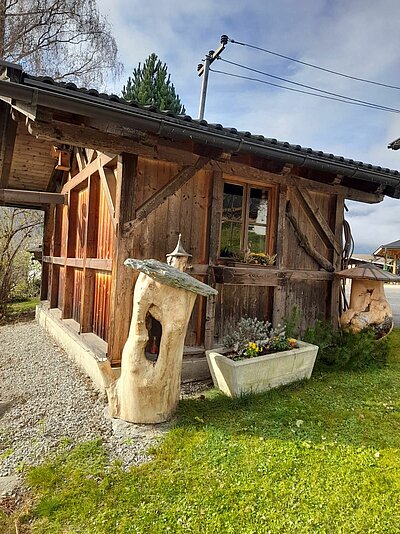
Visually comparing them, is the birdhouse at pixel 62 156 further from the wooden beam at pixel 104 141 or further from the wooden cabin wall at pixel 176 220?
the wooden cabin wall at pixel 176 220

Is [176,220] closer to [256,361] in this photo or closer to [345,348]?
[256,361]

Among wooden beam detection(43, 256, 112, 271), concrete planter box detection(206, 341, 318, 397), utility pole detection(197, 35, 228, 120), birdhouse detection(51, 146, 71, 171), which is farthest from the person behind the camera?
utility pole detection(197, 35, 228, 120)

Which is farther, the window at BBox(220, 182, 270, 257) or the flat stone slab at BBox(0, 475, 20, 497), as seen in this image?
the window at BBox(220, 182, 270, 257)

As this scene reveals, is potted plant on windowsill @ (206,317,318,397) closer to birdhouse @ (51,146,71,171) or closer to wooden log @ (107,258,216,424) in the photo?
wooden log @ (107,258,216,424)

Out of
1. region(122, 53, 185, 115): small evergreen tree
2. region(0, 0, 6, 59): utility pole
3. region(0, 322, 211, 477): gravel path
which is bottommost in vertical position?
region(0, 322, 211, 477): gravel path

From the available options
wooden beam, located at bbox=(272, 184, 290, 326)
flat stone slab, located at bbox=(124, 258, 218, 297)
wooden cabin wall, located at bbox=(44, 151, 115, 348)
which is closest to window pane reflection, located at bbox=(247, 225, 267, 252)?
wooden beam, located at bbox=(272, 184, 290, 326)

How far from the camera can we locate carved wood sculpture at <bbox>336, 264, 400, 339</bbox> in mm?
5125

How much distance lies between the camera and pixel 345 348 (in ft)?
15.3

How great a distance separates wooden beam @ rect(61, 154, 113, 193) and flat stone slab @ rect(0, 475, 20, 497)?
3253mm

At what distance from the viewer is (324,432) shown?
2926 millimetres

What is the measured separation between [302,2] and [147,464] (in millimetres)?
8057

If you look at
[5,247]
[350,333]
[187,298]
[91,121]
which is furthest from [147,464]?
[5,247]

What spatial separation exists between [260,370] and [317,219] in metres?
2.76

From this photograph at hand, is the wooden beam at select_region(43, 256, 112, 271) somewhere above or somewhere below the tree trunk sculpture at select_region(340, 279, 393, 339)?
above
